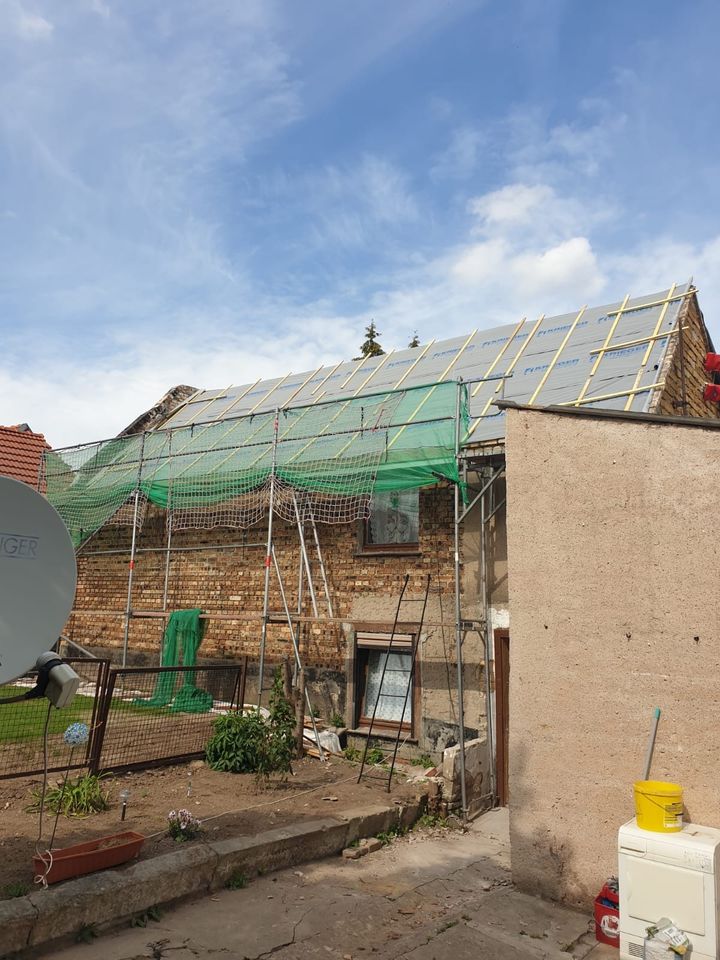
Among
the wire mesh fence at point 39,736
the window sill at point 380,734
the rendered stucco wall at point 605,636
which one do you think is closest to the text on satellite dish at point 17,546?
the wire mesh fence at point 39,736

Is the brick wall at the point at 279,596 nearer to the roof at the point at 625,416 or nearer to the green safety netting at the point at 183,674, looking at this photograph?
the green safety netting at the point at 183,674

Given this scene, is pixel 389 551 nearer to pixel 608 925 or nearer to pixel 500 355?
pixel 500 355

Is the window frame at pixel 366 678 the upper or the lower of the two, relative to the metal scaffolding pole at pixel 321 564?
lower

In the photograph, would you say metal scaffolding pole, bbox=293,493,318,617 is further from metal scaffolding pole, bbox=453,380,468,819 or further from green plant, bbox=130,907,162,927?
green plant, bbox=130,907,162,927

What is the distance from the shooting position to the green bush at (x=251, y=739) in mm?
7521

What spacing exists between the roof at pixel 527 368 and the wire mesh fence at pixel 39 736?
5.33 metres

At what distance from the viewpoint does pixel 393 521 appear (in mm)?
9539

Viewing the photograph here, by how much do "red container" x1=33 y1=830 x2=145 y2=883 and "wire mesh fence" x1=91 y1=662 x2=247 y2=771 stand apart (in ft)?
8.17

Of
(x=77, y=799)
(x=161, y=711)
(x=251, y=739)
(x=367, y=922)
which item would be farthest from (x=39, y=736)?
(x=367, y=922)

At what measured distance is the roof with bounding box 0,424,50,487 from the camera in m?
14.7

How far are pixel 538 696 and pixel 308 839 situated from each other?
232 centimetres

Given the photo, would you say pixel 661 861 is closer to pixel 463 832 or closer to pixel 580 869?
pixel 580 869

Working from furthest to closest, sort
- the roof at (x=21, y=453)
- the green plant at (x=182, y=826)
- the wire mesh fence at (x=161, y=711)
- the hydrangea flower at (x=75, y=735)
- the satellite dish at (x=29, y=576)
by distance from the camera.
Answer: the roof at (x=21, y=453), the wire mesh fence at (x=161, y=711), the hydrangea flower at (x=75, y=735), the green plant at (x=182, y=826), the satellite dish at (x=29, y=576)

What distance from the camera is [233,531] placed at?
1096 centimetres
